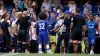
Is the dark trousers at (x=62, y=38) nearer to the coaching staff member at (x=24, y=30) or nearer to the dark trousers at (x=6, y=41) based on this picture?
the coaching staff member at (x=24, y=30)

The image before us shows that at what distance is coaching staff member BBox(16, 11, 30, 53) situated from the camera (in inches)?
651

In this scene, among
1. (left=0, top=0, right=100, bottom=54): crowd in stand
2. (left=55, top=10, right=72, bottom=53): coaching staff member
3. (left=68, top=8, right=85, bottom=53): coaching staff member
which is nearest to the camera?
(left=68, top=8, right=85, bottom=53): coaching staff member

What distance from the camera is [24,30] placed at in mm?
16578

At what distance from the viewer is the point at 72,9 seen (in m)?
18.7

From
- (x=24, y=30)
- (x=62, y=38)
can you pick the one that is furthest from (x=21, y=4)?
(x=62, y=38)

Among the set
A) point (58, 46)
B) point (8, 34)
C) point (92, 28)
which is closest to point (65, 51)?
point (58, 46)

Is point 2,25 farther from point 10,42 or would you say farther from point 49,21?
A: point 49,21

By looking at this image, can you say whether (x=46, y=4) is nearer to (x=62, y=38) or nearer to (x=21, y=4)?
(x=21, y=4)

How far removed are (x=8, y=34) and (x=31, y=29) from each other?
1202 millimetres

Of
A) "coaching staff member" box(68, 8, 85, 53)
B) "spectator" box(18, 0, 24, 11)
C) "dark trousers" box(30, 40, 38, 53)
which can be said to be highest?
"spectator" box(18, 0, 24, 11)

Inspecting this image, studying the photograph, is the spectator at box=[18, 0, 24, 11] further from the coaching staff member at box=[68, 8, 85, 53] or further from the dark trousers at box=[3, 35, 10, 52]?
the coaching staff member at box=[68, 8, 85, 53]

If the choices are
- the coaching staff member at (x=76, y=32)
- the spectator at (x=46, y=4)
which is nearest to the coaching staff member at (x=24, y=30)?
the coaching staff member at (x=76, y=32)

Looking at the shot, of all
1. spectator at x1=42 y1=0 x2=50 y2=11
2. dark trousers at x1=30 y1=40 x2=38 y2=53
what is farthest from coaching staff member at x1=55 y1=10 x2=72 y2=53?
spectator at x1=42 y1=0 x2=50 y2=11

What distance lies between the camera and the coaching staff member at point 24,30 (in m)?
16.5
